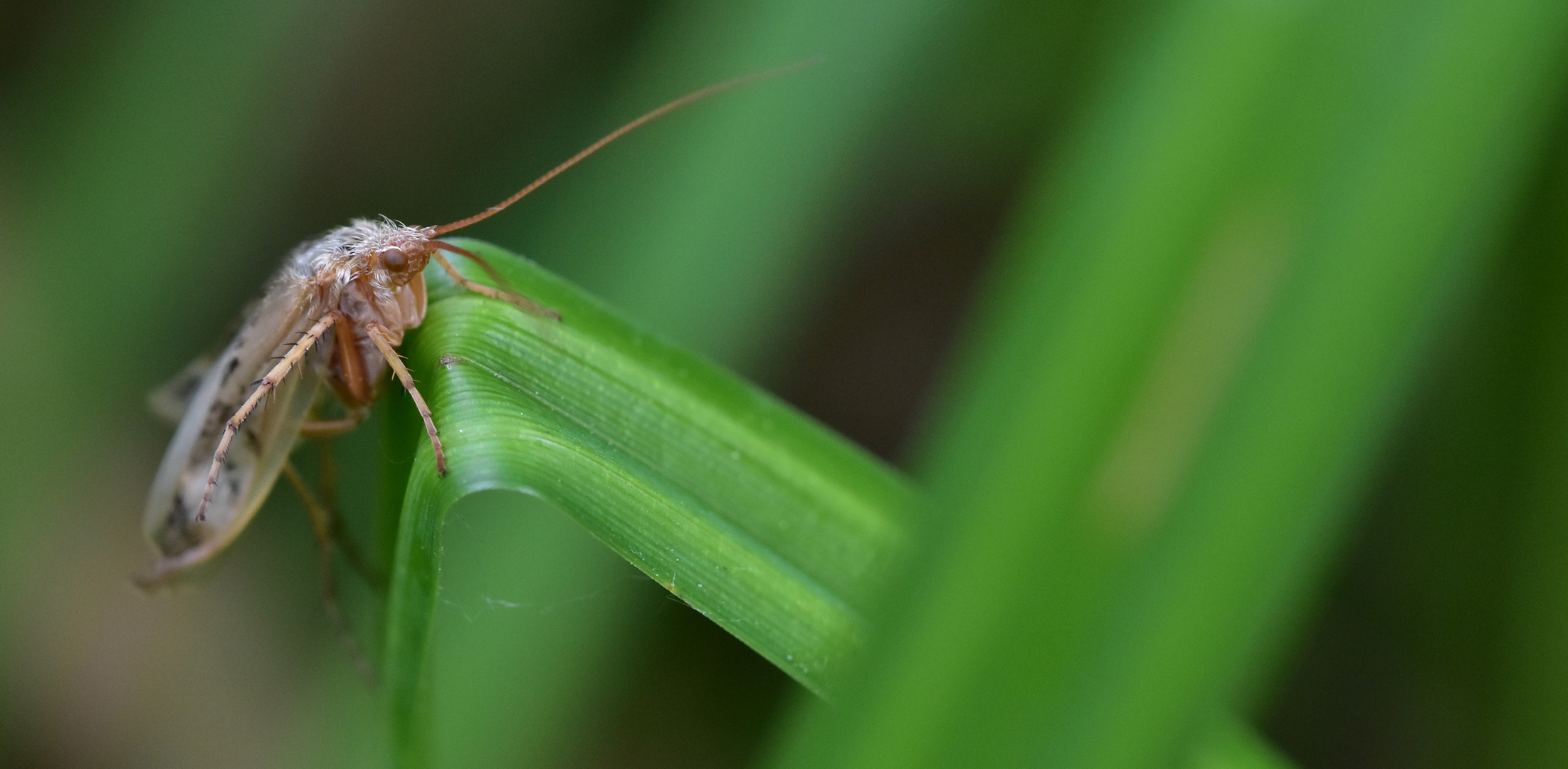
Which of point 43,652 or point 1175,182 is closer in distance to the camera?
point 1175,182

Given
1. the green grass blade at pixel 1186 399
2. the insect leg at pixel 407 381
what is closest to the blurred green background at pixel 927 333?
the green grass blade at pixel 1186 399

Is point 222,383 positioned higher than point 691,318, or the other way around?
point 691,318

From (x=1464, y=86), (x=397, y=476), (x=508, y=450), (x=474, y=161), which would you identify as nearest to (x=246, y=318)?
(x=397, y=476)

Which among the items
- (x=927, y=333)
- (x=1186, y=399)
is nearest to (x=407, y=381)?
(x=1186, y=399)

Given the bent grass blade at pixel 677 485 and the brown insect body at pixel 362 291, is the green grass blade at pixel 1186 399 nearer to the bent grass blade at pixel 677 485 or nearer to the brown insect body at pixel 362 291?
the bent grass blade at pixel 677 485

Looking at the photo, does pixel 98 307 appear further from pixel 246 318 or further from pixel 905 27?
pixel 905 27

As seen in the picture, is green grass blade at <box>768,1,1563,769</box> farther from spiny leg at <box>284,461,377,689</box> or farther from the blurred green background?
spiny leg at <box>284,461,377,689</box>
